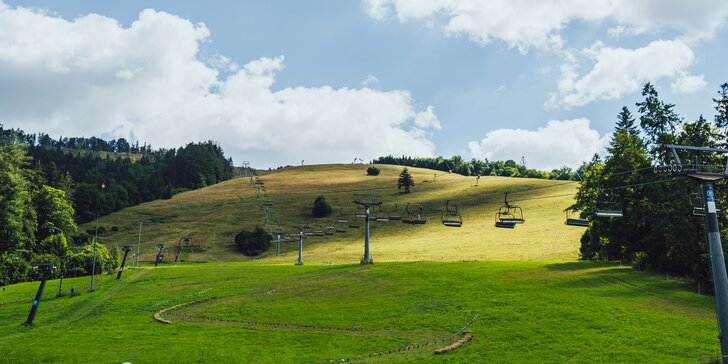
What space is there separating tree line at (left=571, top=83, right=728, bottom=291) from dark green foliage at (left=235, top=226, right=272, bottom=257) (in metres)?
68.6

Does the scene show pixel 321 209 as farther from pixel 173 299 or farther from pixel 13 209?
pixel 173 299

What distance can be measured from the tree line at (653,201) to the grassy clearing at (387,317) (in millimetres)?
3909

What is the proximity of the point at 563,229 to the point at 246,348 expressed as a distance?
8431 centimetres

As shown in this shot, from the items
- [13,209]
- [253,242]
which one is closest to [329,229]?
[253,242]

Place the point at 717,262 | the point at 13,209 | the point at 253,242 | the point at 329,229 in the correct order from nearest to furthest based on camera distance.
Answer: the point at 717,262, the point at 13,209, the point at 329,229, the point at 253,242

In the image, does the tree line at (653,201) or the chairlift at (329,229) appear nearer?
the tree line at (653,201)

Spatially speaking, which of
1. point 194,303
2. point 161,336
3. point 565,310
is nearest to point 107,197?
point 194,303

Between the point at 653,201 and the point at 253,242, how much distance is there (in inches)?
3301

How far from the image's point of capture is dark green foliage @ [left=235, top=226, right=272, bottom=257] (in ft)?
413

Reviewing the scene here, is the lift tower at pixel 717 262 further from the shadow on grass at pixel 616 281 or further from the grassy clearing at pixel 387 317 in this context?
the shadow on grass at pixel 616 281

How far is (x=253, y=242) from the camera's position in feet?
418

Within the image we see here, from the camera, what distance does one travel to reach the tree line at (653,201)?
61781 mm

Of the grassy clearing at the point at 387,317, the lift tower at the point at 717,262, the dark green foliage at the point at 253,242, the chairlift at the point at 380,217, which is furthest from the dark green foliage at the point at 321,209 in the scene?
the lift tower at the point at 717,262

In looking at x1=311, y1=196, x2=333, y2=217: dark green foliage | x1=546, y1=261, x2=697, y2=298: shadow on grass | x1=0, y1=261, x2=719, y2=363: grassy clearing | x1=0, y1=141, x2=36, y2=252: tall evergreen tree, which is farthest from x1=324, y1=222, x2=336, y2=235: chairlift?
x1=0, y1=141, x2=36, y2=252: tall evergreen tree
